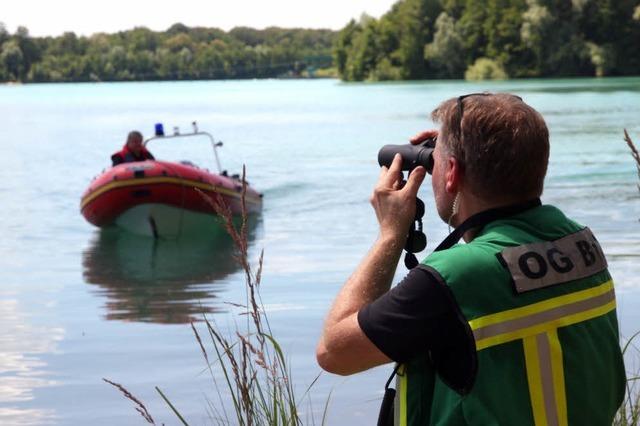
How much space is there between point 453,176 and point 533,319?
28 cm

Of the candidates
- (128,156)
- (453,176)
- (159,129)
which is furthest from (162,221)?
(453,176)

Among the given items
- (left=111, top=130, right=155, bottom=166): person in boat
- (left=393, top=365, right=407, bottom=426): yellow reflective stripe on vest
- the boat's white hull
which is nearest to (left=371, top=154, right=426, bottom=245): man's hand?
(left=393, top=365, right=407, bottom=426): yellow reflective stripe on vest

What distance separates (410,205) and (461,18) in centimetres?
10572

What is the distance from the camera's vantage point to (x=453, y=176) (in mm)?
1927

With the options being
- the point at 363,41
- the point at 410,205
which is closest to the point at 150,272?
the point at 410,205

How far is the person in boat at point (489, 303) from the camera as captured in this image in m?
1.80

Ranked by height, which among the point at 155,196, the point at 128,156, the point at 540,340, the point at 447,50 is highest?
the point at 540,340

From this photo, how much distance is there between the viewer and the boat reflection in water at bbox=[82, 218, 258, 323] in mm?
9625

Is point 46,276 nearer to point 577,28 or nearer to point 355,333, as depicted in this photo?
point 355,333

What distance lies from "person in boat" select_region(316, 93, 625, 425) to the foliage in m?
93.8

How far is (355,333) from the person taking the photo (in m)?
1.87

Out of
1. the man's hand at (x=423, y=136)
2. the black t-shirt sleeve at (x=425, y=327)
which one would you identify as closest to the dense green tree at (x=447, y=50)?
the man's hand at (x=423, y=136)

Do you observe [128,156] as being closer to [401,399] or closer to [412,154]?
[412,154]

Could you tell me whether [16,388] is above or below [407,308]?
below
